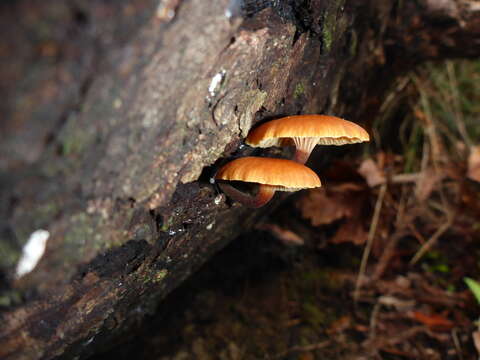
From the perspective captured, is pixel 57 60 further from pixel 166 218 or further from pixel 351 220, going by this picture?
pixel 351 220

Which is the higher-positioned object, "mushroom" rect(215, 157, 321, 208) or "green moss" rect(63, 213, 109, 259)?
"green moss" rect(63, 213, 109, 259)

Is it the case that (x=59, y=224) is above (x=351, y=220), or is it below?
above

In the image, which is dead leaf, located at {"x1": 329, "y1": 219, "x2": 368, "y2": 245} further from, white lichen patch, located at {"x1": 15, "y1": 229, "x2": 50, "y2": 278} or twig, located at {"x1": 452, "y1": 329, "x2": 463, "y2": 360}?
white lichen patch, located at {"x1": 15, "y1": 229, "x2": 50, "y2": 278}

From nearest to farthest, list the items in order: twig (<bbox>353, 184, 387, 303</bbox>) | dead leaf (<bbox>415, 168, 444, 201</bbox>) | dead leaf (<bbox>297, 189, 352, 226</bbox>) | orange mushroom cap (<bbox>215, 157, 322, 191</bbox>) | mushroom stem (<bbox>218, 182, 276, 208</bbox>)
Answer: orange mushroom cap (<bbox>215, 157, 322, 191</bbox>)
mushroom stem (<bbox>218, 182, 276, 208</bbox>)
dead leaf (<bbox>297, 189, 352, 226</bbox>)
twig (<bbox>353, 184, 387, 303</bbox>)
dead leaf (<bbox>415, 168, 444, 201</bbox>)

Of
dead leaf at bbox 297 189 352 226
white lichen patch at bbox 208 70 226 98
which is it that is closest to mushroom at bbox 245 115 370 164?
white lichen patch at bbox 208 70 226 98

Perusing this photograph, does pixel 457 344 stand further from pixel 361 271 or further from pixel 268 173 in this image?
pixel 268 173

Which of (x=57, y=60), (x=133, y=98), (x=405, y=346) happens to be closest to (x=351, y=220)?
(x=405, y=346)

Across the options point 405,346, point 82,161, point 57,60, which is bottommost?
point 405,346
